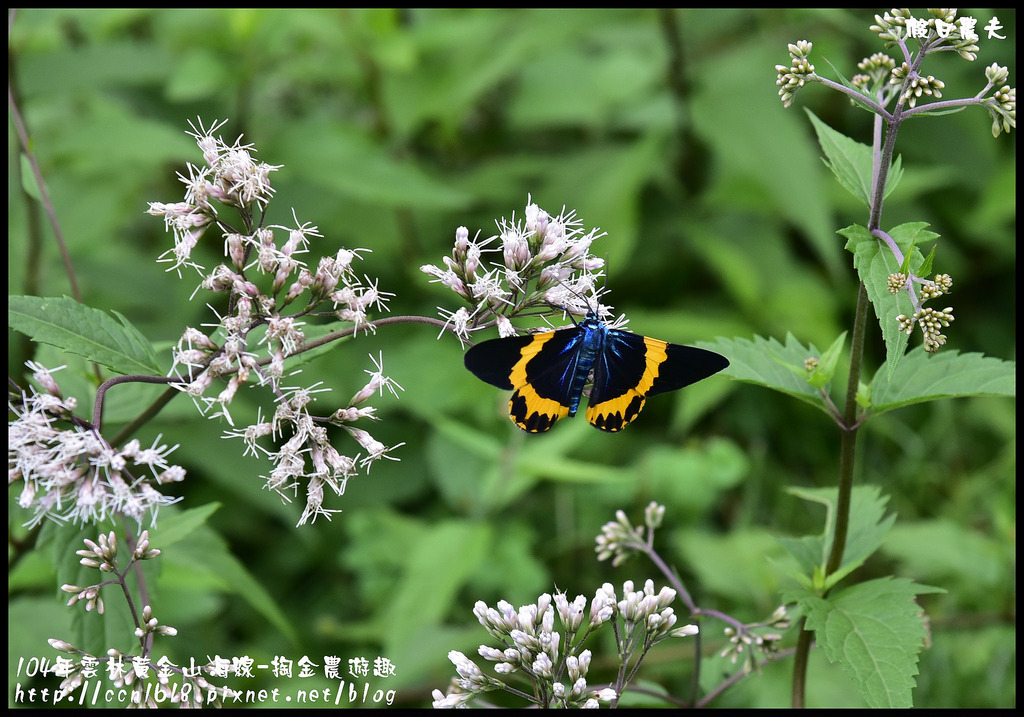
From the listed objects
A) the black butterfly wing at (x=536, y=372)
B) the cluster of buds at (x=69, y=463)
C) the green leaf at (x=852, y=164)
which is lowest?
the cluster of buds at (x=69, y=463)

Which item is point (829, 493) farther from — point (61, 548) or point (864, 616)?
point (61, 548)

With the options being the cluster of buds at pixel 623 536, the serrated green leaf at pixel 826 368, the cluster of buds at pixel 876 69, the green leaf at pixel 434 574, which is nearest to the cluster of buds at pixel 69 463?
the cluster of buds at pixel 623 536

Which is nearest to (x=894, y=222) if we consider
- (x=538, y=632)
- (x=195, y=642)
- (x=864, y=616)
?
(x=864, y=616)

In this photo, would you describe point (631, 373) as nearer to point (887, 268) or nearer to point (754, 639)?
point (887, 268)

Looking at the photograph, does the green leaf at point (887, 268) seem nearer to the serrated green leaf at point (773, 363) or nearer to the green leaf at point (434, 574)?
the serrated green leaf at point (773, 363)

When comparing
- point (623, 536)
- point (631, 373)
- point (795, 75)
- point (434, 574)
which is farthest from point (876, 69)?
point (434, 574)

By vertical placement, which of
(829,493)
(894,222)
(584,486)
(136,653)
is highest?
(894,222)
